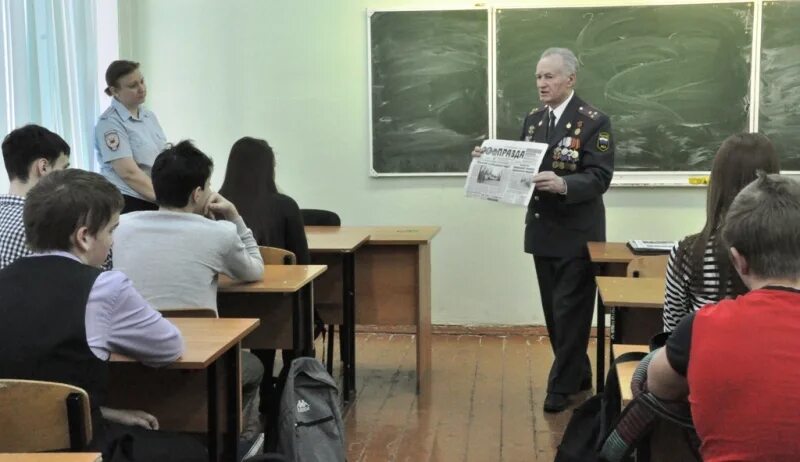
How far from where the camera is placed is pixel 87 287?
1.69m

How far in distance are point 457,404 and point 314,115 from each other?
2.29m

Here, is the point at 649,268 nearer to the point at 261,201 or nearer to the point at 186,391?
the point at 261,201

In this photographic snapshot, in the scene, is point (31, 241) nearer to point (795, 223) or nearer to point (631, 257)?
point (795, 223)

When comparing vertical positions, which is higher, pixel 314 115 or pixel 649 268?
pixel 314 115

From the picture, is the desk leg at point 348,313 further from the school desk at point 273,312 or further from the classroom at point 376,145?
the school desk at point 273,312

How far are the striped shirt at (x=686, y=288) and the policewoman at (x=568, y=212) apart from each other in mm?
1446

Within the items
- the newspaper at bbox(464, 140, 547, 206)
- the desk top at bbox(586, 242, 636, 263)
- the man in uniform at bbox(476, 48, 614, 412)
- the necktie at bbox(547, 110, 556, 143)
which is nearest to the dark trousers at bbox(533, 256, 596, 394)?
the man in uniform at bbox(476, 48, 614, 412)

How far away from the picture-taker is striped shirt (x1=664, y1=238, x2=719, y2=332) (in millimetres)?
1965

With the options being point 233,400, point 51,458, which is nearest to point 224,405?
point 233,400

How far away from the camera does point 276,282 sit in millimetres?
2801

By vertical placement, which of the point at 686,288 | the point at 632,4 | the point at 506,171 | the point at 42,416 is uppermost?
the point at 632,4

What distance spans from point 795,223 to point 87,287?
138cm

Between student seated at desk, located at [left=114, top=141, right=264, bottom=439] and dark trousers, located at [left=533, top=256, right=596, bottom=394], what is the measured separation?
5.13ft

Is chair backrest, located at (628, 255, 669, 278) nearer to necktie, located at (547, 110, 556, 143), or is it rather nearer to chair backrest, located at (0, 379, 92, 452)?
necktie, located at (547, 110, 556, 143)
